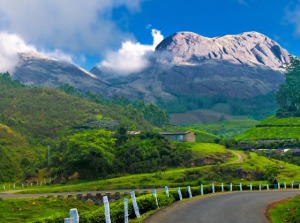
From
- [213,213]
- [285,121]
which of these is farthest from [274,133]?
[213,213]

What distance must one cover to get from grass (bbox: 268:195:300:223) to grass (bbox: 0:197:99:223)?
65.1ft

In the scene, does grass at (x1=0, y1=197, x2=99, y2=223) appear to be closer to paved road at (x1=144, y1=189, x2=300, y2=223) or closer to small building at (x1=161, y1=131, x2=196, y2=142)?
paved road at (x1=144, y1=189, x2=300, y2=223)

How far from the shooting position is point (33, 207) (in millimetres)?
41344

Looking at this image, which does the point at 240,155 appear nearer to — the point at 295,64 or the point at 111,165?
the point at 111,165

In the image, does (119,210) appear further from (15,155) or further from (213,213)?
(15,155)

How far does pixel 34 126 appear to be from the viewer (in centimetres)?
12025

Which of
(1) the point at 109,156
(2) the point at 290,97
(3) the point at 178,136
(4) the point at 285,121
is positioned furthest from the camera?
(2) the point at 290,97

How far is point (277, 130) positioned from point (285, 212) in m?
104

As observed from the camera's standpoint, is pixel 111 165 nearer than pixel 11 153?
Yes

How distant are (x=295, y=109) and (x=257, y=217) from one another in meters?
137

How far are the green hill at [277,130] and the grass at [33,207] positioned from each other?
278ft

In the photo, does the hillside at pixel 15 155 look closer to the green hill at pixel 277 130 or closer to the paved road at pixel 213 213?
the paved road at pixel 213 213

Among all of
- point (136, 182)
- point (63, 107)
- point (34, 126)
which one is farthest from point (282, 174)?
point (63, 107)

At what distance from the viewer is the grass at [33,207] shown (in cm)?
3759
